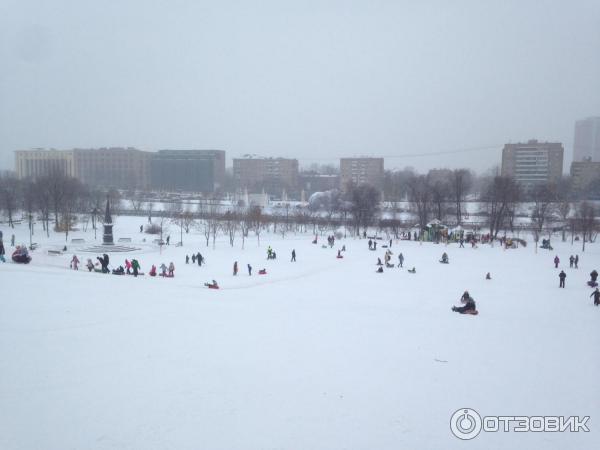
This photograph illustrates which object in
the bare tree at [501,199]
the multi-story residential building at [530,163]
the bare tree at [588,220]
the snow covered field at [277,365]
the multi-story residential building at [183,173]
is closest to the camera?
the snow covered field at [277,365]

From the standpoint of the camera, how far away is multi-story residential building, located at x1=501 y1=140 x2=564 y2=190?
57.7 m

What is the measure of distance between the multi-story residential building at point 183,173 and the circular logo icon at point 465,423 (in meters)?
108

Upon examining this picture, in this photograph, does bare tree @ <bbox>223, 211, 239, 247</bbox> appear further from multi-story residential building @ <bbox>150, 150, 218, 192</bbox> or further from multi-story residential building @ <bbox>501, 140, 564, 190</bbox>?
multi-story residential building @ <bbox>150, 150, 218, 192</bbox>

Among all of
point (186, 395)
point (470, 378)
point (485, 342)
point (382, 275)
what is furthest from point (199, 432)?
point (382, 275)

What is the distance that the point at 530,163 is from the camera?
6544cm

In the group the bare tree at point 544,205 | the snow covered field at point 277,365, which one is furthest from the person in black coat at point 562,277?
the bare tree at point 544,205

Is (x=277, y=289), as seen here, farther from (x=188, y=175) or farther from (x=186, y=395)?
(x=188, y=175)

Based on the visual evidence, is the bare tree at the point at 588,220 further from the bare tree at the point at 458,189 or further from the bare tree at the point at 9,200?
the bare tree at the point at 9,200

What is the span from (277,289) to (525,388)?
31.8ft

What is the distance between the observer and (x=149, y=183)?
112 m

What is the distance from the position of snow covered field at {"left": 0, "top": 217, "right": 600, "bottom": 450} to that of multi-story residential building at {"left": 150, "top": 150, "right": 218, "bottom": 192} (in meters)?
98.7

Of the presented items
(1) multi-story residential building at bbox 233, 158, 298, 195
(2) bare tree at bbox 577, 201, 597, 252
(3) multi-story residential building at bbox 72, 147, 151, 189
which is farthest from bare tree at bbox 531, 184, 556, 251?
(3) multi-story residential building at bbox 72, 147, 151, 189

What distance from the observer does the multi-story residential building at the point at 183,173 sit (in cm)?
11134

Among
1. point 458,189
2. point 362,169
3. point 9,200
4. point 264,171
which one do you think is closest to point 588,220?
point 458,189
